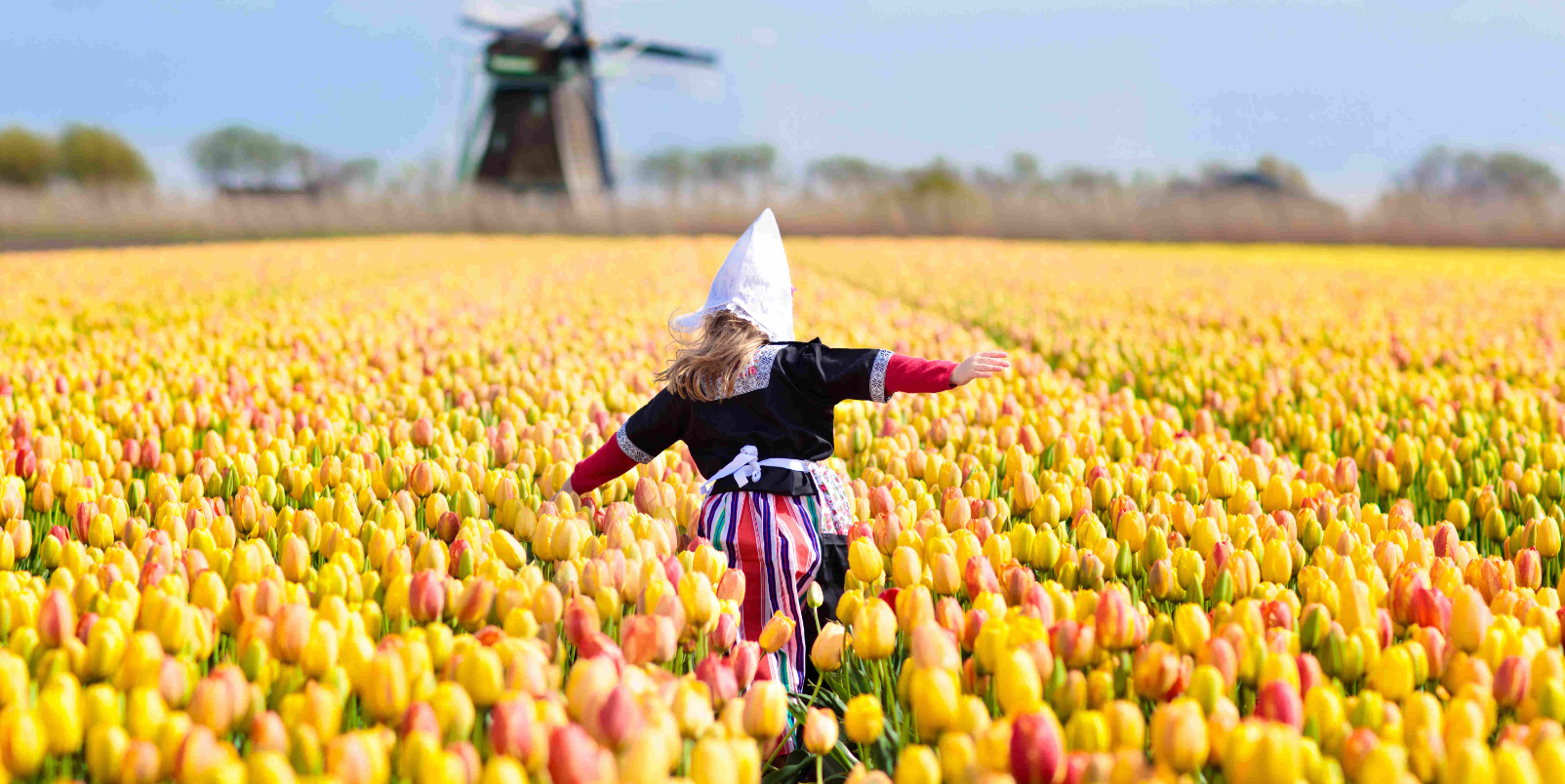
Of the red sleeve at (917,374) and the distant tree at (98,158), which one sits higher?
the distant tree at (98,158)

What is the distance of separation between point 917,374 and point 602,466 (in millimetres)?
964

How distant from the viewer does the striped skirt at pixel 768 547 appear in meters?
2.93

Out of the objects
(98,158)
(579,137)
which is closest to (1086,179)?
(579,137)

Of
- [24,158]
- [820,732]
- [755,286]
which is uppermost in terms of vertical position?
[24,158]

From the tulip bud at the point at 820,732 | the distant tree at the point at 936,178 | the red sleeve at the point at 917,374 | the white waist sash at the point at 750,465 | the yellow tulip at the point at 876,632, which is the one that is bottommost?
the tulip bud at the point at 820,732

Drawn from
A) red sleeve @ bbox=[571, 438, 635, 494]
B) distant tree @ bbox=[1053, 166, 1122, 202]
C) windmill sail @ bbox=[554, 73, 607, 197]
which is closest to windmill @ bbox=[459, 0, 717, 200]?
windmill sail @ bbox=[554, 73, 607, 197]

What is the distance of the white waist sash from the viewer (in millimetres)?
2994

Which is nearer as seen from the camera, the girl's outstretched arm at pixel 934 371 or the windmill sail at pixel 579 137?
the girl's outstretched arm at pixel 934 371

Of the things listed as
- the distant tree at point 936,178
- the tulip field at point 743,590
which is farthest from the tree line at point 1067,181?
the tulip field at point 743,590

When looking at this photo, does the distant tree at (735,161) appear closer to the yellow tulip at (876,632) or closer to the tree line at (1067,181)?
the tree line at (1067,181)

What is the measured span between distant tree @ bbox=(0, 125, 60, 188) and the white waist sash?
73702mm

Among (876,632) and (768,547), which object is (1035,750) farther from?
(768,547)

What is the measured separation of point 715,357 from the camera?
120 inches

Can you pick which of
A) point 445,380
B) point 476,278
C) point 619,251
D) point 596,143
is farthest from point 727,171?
point 445,380
